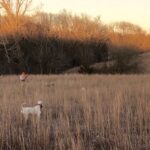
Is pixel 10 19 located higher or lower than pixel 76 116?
higher

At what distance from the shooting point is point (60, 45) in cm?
4159

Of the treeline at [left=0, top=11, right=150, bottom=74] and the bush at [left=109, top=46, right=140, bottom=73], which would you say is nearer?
the bush at [left=109, top=46, right=140, bottom=73]

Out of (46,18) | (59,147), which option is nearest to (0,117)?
(59,147)

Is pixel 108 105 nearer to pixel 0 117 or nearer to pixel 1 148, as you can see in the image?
pixel 0 117

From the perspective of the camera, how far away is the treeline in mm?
38500

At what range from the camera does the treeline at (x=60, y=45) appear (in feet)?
126

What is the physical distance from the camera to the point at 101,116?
8375 millimetres

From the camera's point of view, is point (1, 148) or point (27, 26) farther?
point (27, 26)

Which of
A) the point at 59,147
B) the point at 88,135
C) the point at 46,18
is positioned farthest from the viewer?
the point at 46,18

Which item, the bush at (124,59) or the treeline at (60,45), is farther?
the treeline at (60,45)

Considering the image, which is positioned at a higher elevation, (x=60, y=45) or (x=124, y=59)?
(x=60, y=45)

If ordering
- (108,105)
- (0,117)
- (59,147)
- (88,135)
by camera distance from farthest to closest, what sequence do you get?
1. (108,105)
2. (0,117)
3. (88,135)
4. (59,147)

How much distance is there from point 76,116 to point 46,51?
1225 inches

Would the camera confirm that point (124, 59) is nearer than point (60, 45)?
Yes
